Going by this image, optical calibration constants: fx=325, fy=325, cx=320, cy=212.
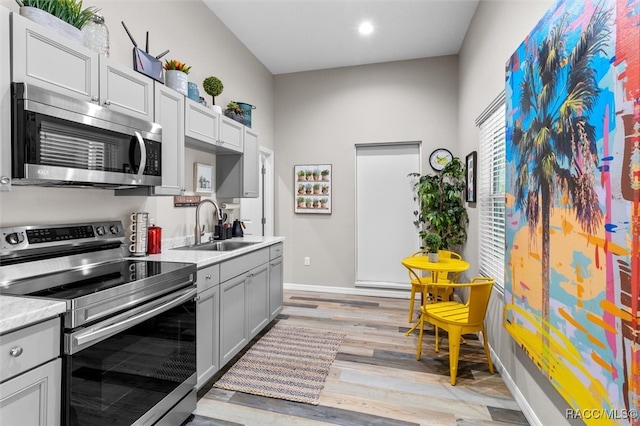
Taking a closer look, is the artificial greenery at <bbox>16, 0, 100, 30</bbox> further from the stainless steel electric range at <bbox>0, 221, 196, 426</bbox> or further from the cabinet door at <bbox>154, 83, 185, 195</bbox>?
the stainless steel electric range at <bbox>0, 221, 196, 426</bbox>

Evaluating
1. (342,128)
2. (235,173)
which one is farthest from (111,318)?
(342,128)

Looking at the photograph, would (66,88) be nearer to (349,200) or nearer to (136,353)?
(136,353)

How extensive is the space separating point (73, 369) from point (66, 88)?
4.19ft

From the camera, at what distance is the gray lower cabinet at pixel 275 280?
3267mm

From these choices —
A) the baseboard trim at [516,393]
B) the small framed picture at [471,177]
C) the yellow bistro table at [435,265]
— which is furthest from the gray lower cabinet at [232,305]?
the small framed picture at [471,177]

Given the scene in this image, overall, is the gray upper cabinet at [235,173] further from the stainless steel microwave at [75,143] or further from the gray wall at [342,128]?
the gray wall at [342,128]

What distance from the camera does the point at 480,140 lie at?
3.16 meters

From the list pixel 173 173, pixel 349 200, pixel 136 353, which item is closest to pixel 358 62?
pixel 349 200

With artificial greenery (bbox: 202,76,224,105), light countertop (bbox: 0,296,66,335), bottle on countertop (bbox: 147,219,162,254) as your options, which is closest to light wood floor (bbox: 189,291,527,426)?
bottle on countertop (bbox: 147,219,162,254)

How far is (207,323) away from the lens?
85.3 inches

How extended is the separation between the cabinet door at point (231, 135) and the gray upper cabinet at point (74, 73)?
0.87 m

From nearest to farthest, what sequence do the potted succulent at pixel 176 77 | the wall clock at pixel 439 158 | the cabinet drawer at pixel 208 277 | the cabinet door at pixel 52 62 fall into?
the cabinet door at pixel 52 62 → the cabinet drawer at pixel 208 277 → the potted succulent at pixel 176 77 → the wall clock at pixel 439 158

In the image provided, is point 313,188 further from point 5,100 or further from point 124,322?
point 5,100

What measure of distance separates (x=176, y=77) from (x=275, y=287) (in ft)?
6.98
